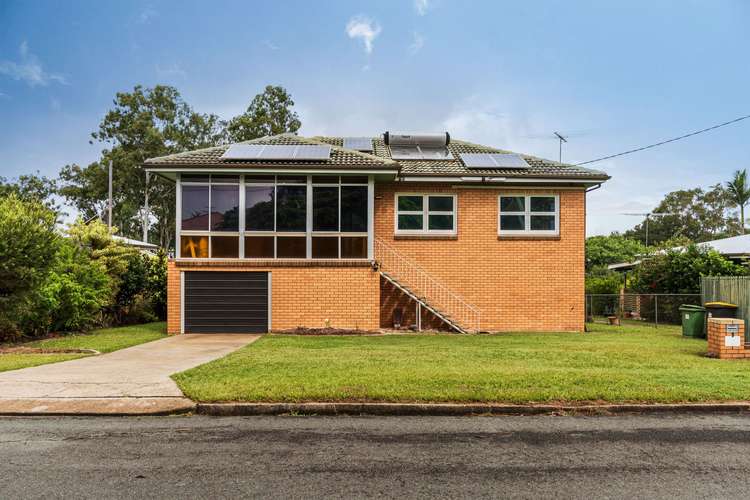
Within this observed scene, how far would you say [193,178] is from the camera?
14.8 metres

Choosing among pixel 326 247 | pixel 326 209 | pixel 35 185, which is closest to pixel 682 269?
pixel 326 247

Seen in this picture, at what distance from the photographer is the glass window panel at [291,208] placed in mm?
14773

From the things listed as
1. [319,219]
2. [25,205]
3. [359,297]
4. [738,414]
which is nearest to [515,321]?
[359,297]

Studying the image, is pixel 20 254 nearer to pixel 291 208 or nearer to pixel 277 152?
pixel 291 208

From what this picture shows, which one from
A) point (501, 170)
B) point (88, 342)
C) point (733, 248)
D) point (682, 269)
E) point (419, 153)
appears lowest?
point (88, 342)

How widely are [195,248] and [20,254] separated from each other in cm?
413

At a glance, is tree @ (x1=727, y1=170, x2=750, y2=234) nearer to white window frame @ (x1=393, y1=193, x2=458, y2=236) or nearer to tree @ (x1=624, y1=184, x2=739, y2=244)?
tree @ (x1=624, y1=184, x2=739, y2=244)

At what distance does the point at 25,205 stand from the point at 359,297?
29.0ft

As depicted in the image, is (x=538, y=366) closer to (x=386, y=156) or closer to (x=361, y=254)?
(x=361, y=254)

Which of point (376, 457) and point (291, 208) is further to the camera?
point (291, 208)

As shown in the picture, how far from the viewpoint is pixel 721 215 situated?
54.5 m

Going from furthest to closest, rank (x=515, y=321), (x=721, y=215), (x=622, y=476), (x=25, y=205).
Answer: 1. (x=721, y=215)
2. (x=515, y=321)
3. (x=25, y=205)
4. (x=622, y=476)

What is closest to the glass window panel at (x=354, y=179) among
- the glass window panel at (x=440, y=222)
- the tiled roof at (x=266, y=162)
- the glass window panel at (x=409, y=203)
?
the tiled roof at (x=266, y=162)

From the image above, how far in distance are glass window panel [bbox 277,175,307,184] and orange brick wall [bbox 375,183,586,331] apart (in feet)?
8.07
